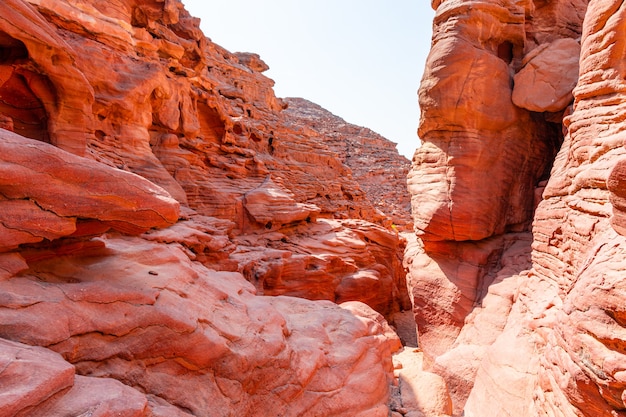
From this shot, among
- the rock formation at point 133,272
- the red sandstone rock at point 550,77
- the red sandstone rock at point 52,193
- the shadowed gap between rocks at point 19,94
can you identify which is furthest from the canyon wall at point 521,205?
the shadowed gap between rocks at point 19,94

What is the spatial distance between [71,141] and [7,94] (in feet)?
4.42

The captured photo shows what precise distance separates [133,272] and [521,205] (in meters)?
10.9

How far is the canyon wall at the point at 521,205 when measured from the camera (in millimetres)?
3836

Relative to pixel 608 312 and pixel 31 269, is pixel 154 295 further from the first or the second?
pixel 608 312

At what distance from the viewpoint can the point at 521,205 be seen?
32.3ft

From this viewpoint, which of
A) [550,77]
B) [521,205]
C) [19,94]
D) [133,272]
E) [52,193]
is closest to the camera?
[52,193]

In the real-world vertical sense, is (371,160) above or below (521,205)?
above

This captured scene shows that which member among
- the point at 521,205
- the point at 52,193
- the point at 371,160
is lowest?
the point at 52,193

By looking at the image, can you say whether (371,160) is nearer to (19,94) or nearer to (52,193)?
(19,94)

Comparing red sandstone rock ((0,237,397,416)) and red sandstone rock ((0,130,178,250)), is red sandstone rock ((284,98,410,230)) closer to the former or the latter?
red sandstone rock ((0,237,397,416))

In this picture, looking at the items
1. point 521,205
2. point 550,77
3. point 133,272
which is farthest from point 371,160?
point 133,272

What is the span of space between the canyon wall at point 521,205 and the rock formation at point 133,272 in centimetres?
244

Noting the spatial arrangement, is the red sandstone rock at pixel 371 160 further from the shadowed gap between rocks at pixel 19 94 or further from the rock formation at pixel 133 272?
the shadowed gap between rocks at pixel 19 94

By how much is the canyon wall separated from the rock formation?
2.44 meters
